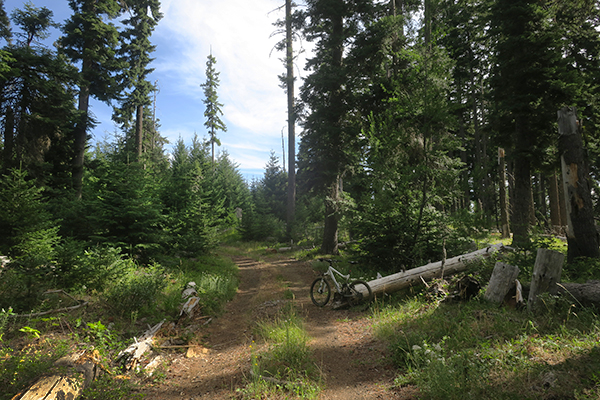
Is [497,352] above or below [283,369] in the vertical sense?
above

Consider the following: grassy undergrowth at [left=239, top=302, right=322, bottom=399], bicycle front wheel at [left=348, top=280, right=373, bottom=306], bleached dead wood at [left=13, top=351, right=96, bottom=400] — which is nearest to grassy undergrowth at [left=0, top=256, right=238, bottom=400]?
bleached dead wood at [left=13, top=351, right=96, bottom=400]

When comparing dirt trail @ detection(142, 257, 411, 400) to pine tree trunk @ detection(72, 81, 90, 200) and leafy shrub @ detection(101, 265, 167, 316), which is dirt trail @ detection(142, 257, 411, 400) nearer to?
leafy shrub @ detection(101, 265, 167, 316)

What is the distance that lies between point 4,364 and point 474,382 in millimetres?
6020

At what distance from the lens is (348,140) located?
43.1 feet

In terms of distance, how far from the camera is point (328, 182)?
13.7m

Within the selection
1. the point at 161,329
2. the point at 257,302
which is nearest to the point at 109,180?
the point at 161,329

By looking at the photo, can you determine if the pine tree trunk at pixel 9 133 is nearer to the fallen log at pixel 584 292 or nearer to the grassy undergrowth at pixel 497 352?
the grassy undergrowth at pixel 497 352

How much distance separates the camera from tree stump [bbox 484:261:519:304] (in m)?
5.46

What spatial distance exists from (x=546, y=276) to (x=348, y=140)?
31.2 ft

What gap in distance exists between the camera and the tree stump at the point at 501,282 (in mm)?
5461

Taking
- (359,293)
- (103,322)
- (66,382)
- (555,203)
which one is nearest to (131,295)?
(103,322)

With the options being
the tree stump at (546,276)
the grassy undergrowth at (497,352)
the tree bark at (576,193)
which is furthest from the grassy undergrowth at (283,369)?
the tree bark at (576,193)

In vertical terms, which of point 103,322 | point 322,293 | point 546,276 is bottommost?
point 322,293

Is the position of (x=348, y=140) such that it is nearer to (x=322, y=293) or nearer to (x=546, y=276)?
(x=322, y=293)
